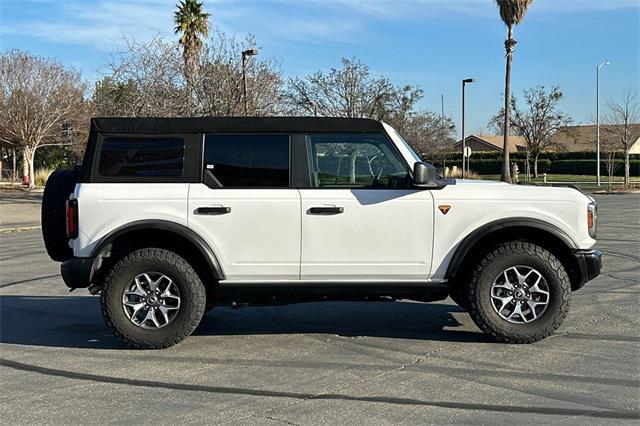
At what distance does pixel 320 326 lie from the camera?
7.12 m

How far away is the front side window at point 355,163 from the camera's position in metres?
6.20

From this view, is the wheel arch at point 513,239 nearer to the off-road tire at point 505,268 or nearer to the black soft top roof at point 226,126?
the off-road tire at point 505,268

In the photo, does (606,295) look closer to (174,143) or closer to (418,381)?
(418,381)

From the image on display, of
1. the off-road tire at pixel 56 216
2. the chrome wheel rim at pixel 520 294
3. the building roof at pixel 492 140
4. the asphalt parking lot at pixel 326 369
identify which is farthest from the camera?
the building roof at pixel 492 140

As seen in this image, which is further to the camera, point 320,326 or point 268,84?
point 268,84

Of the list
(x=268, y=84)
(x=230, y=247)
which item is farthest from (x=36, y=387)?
(x=268, y=84)

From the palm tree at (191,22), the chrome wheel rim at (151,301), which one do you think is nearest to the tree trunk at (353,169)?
the chrome wheel rim at (151,301)

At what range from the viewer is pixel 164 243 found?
20.7 ft

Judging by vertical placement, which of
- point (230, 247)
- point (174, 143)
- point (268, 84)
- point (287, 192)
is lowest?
point (230, 247)

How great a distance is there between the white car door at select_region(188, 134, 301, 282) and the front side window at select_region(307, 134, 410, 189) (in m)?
0.27

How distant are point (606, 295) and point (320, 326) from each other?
367 cm

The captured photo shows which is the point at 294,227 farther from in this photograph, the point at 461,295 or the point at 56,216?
the point at 56,216

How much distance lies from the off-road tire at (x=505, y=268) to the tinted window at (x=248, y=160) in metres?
1.90

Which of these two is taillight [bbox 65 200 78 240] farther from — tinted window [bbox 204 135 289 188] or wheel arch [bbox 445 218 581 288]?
wheel arch [bbox 445 218 581 288]
